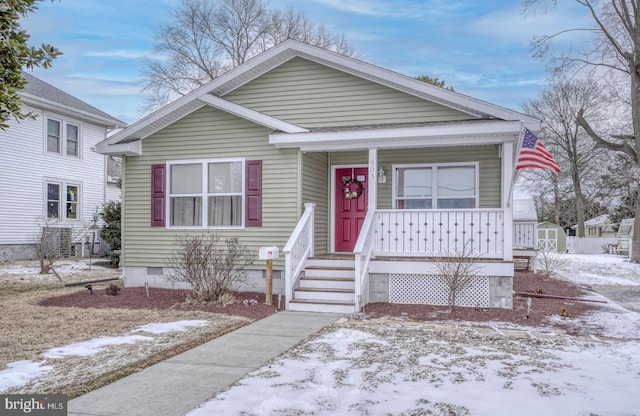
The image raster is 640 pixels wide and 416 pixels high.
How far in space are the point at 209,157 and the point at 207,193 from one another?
0.80 m

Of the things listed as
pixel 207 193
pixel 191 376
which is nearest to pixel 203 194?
pixel 207 193

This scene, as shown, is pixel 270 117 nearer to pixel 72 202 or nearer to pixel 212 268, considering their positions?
pixel 212 268

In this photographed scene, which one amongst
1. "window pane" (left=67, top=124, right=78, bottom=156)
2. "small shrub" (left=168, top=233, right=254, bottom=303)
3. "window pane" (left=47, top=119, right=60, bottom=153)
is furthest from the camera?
"window pane" (left=67, top=124, right=78, bottom=156)

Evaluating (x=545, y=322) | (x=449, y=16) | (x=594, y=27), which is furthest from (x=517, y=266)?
(x=545, y=322)

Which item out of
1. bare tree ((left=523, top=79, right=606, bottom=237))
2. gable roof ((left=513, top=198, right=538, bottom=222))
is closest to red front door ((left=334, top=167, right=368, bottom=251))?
gable roof ((left=513, top=198, right=538, bottom=222))

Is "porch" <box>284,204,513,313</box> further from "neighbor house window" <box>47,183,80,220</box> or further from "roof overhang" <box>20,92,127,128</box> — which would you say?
"neighbor house window" <box>47,183,80,220</box>

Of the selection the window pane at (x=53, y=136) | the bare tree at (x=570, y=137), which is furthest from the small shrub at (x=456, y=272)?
the bare tree at (x=570, y=137)

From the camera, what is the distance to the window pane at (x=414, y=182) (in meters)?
10.7

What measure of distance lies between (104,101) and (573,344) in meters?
30.2

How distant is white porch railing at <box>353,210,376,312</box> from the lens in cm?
843

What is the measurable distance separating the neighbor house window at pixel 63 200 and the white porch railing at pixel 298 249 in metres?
14.7

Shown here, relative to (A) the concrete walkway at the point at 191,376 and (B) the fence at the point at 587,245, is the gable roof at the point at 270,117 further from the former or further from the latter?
(B) the fence at the point at 587,245

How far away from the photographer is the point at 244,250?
989 cm

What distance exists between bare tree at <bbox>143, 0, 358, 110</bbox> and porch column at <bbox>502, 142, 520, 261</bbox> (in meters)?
21.0
